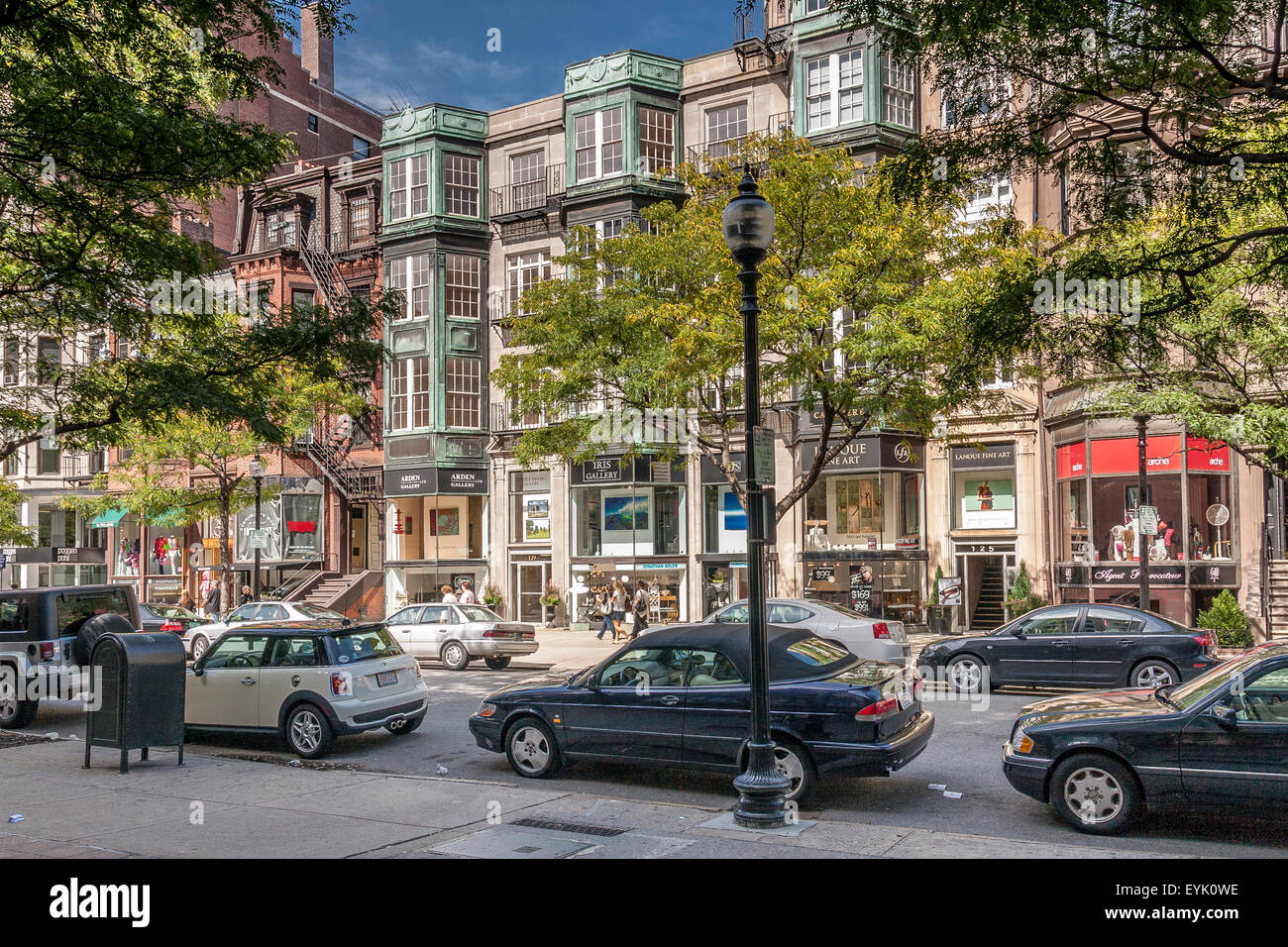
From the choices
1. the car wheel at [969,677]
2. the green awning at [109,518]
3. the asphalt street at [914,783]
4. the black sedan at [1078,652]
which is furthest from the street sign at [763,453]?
the green awning at [109,518]

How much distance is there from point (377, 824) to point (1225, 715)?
6771mm

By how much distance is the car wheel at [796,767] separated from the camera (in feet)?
31.5

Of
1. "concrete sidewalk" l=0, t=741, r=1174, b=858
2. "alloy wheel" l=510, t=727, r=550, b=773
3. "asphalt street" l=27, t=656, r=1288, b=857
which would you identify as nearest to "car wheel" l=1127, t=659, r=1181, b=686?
"asphalt street" l=27, t=656, r=1288, b=857

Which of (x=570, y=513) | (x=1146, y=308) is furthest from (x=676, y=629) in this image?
(x=570, y=513)

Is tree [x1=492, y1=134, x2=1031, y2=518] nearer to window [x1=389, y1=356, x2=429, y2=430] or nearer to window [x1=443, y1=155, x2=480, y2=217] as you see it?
window [x1=389, y1=356, x2=429, y2=430]

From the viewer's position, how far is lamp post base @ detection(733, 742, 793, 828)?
27.7 feet

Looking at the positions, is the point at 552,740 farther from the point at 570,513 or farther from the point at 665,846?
the point at 570,513

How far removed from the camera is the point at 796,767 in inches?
380

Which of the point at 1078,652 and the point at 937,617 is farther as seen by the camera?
the point at 937,617

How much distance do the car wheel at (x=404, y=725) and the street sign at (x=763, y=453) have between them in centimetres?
680

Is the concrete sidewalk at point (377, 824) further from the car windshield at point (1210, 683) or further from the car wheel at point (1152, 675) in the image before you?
the car wheel at point (1152, 675)

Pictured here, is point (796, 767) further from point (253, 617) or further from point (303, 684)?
point (253, 617)

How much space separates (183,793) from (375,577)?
93.1 feet

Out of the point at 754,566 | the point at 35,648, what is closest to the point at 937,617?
the point at 754,566
